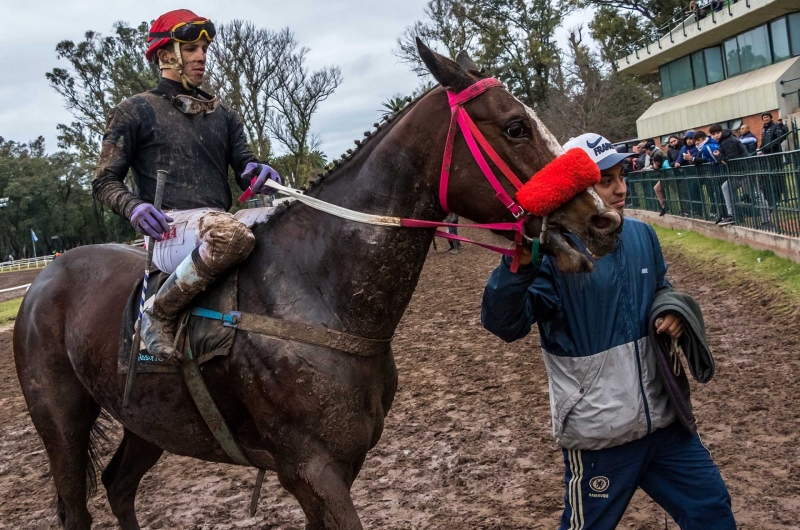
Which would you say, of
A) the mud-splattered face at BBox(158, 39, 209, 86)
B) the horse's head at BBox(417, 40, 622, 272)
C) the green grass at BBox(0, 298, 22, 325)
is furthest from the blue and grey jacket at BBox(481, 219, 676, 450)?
the green grass at BBox(0, 298, 22, 325)

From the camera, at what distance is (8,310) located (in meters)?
19.0

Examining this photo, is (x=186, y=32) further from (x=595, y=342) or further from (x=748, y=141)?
(x=748, y=141)

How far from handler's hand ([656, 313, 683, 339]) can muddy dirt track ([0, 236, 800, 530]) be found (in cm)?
156

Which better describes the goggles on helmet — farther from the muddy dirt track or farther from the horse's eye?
the muddy dirt track

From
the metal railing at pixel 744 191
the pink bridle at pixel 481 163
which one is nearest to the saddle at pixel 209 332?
the pink bridle at pixel 481 163

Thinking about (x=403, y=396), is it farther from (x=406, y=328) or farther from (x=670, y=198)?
(x=670, y=198)

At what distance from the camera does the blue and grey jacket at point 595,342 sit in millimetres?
2723

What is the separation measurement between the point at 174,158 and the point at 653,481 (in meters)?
2.60

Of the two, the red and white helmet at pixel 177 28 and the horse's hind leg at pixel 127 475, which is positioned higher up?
the red and white helmet at pixel 177 28

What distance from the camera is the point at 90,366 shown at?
3.62m

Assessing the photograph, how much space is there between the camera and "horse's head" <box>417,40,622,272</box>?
2.42m

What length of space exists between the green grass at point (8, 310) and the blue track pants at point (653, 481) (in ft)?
56.1

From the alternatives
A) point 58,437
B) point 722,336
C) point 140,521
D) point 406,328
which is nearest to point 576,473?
point 58,437

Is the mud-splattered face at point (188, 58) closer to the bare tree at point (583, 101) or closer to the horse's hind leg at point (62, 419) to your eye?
the horse's hind leg at point (62, 419)
